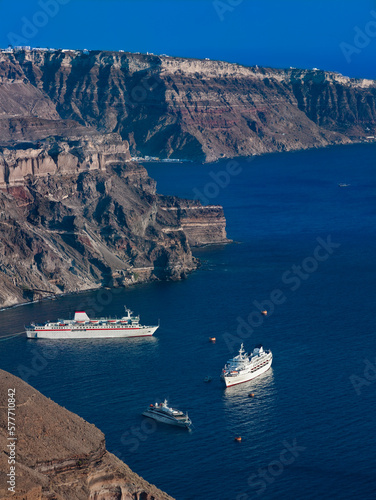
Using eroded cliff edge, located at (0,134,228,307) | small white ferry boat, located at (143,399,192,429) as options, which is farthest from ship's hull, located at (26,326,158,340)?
small white ferry boat, located at (143,399,192,429)

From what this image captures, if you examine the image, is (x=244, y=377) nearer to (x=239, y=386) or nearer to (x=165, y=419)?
(x=239, y=386)

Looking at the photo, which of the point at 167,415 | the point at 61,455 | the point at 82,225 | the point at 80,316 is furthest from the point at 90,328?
the point at 61,455

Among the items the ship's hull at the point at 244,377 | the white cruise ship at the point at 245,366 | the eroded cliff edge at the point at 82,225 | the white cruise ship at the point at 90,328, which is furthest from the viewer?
the eroded cliff edge at the point at 82,225

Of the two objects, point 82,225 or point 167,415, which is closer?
point 167,415

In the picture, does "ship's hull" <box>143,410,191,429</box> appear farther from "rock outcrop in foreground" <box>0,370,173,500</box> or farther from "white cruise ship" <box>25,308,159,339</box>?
"rock outcrop in foreground" <box>0,370,173,500</box>

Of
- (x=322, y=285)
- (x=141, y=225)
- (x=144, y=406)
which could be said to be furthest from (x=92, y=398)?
(x=141, y=225)

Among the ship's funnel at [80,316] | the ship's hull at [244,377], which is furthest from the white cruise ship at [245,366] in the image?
the ship's funnel at [80,316]

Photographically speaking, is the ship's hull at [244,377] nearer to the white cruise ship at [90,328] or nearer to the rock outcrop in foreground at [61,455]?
the white cruise ship at [90,328]
